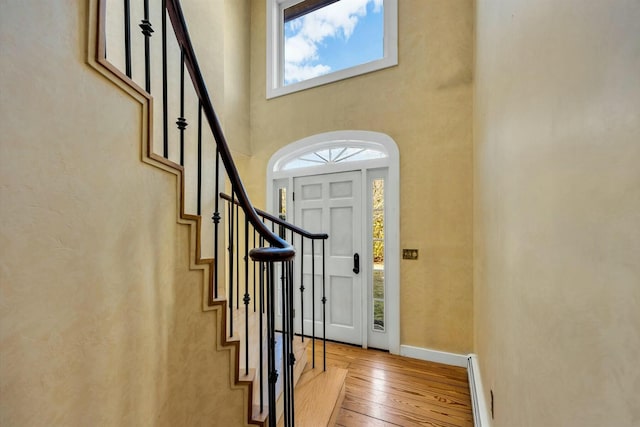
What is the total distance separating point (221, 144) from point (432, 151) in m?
2.09

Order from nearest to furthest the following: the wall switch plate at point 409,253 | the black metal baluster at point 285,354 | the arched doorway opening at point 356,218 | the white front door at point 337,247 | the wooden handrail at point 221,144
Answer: the wooden handrail at point 221,144 → the black metal baluster at point 285,354 → the wall switch plate at point 409,253 → the arched doorway opening at point 356,218 → the white front door at point 337,247

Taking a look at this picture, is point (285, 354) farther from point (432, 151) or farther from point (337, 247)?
point (432, 151)

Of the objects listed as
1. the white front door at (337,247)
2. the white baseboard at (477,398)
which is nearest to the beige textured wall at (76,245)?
the white baseboard at (477,398)

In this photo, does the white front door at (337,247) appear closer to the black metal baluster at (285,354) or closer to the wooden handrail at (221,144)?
the black metal baluster at (285,354)

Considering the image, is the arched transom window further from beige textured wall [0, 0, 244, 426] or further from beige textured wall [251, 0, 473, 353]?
beige textured wall [0, 0, 244, 426]

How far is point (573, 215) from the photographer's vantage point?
1.86 feet

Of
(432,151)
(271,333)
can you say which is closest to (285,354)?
(271,333)

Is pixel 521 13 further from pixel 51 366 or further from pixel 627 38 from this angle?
pixel 51 366

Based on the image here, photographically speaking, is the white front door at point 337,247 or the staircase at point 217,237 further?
the white front door at point 337,247

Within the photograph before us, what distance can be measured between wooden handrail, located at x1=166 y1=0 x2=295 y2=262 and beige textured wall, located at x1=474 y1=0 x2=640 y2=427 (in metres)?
0.85

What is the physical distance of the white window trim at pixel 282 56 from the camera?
9.32 feet

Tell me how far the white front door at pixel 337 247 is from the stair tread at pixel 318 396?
0.88 metres

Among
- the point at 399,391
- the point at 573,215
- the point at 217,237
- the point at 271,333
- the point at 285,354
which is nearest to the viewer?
the point at 573,215

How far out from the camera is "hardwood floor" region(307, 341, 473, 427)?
1853mm
